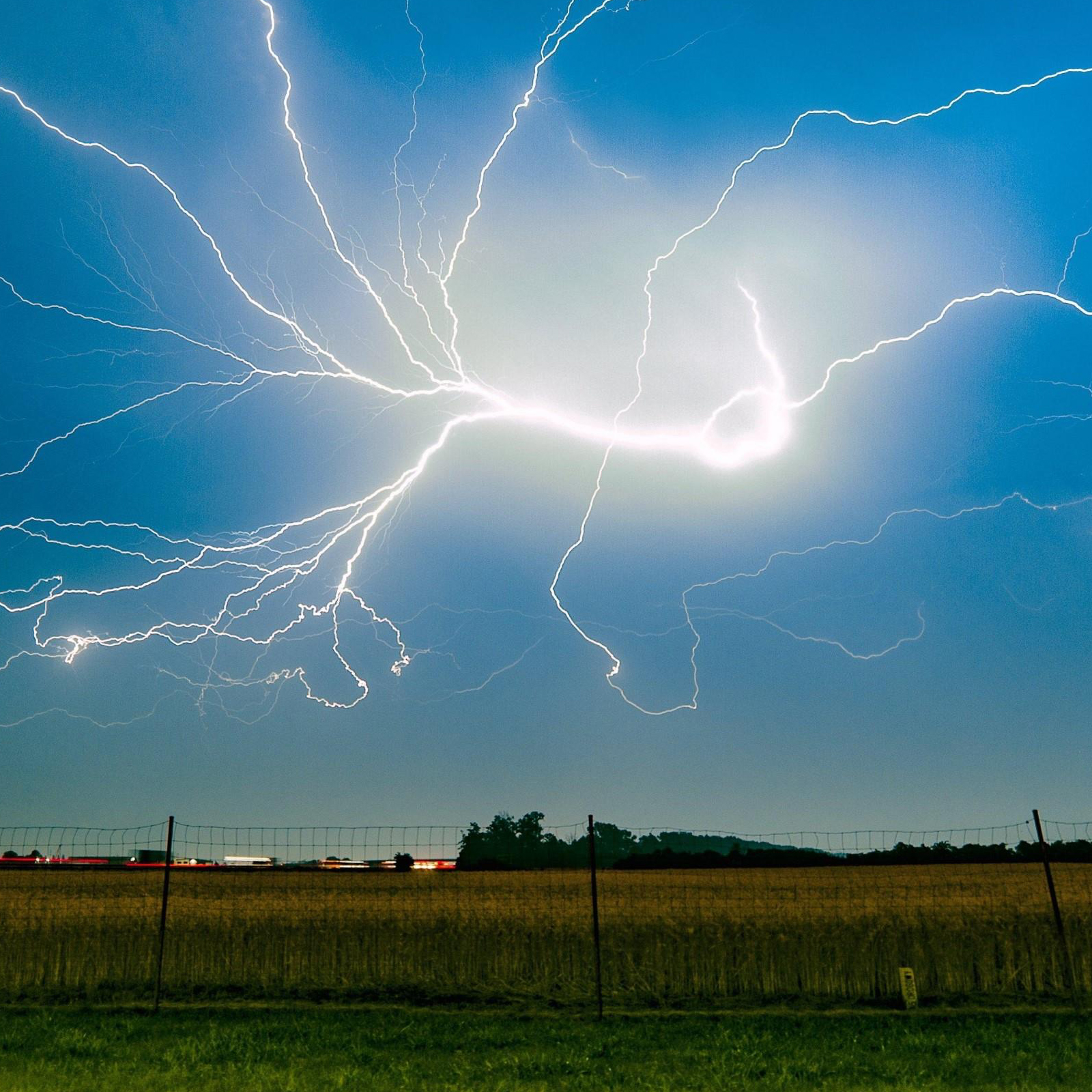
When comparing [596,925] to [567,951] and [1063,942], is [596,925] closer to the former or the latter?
[567,951]

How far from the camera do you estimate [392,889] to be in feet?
69.0

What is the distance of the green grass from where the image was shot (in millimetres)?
6582

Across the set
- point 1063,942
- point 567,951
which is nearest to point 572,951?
point 567,951

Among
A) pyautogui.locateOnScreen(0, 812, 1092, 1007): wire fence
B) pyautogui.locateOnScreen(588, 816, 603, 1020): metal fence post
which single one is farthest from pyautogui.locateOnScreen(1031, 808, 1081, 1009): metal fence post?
pyautogui.locateOnScreen(588, 816, 603, 1020): metal fence post

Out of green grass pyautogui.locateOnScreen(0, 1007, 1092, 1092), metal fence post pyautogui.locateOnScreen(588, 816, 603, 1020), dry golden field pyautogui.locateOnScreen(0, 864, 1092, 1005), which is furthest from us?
dry golden field pyautogui.locateOnScreen(0, 864, 1092, 1005)

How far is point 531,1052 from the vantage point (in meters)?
7.55

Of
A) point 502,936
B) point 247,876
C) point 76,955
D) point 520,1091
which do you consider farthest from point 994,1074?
point 247,876

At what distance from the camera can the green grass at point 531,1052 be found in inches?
259

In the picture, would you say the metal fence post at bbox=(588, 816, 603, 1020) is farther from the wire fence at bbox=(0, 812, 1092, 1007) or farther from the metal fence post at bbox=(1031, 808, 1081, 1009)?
the metal fence post at bbox=(1031, 808, 1081, 1009)

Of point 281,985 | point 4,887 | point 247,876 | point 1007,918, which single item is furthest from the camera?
point 247,876

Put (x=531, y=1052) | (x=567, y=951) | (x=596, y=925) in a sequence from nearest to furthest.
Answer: (x=531, y=1052) < (x=596, y=925) < (x=567, y=951)

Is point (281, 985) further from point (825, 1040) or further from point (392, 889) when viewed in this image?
point (392, 889)

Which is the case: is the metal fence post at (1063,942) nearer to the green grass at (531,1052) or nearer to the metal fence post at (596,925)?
the green grass at (531,1052)

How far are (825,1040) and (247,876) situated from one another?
22351 mm
